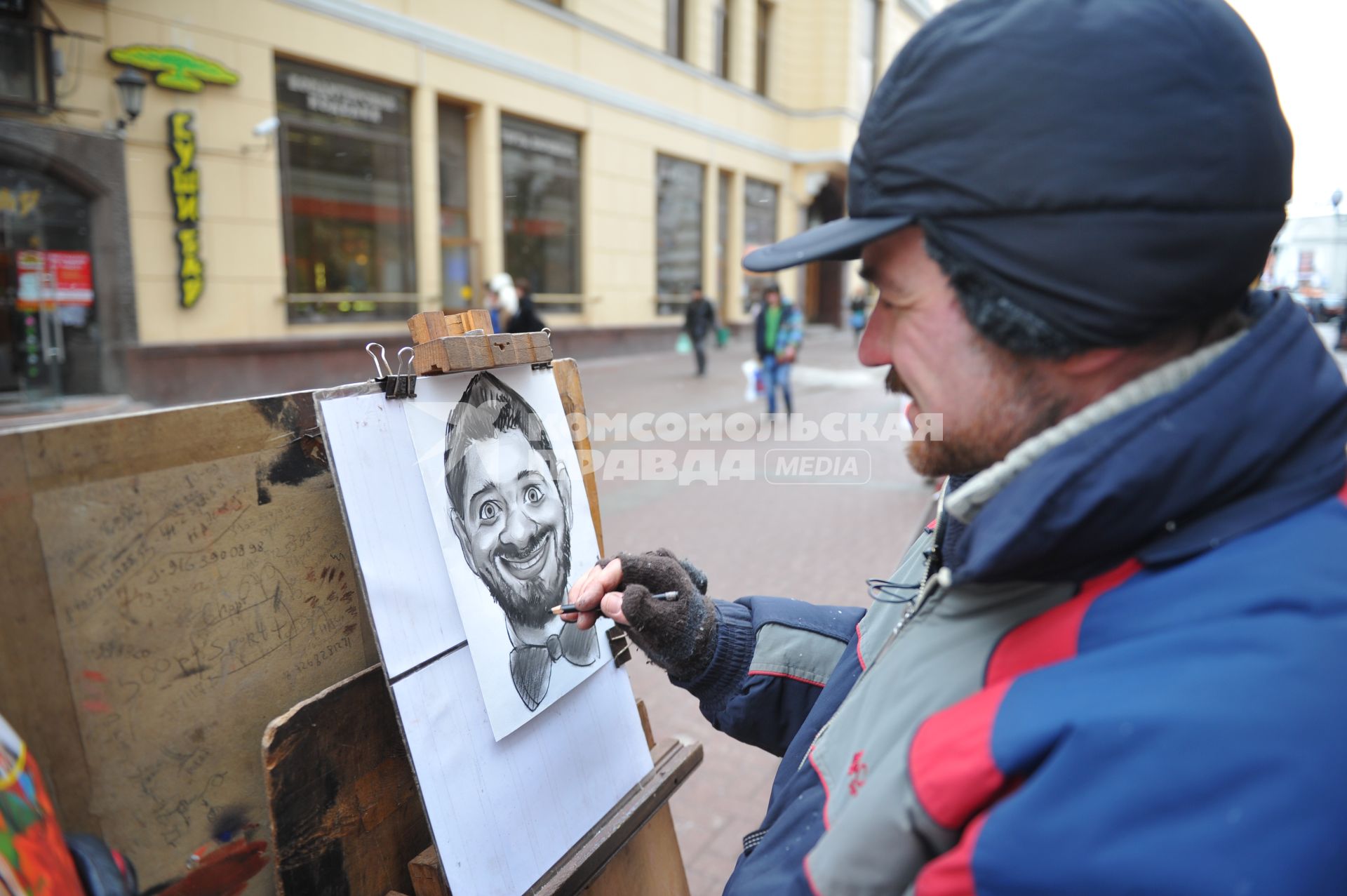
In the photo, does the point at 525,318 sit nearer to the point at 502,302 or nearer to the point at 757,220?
the point at 502,302

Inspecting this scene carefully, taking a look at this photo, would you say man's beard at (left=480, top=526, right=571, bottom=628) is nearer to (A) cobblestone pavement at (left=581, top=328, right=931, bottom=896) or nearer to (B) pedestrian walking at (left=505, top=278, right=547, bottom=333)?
(A) cobblestone pavement at (left=581, top=328, right=931, bottom=896)

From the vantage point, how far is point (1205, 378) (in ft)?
2.62

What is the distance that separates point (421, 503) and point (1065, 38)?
117 centimetres

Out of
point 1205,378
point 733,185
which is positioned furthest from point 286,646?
point 733,185

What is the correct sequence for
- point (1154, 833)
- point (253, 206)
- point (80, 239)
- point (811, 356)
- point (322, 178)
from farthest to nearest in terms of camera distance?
point (811, 356)
point (322, 178)
point (253, 206)
point (80, 239)
point (1154, 833)

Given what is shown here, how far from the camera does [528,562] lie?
1.68 metres

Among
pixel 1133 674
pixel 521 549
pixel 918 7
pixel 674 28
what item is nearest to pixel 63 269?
pixel 521 549

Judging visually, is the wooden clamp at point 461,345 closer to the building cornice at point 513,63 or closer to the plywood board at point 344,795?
the plywood board at point 344,795

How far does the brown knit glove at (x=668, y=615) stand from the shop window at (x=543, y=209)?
1241cm

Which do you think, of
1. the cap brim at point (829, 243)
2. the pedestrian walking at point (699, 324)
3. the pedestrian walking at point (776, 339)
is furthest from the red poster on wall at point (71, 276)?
the cap brim at point (829, 243)

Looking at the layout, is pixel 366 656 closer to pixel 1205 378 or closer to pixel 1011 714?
pixel 1011 714

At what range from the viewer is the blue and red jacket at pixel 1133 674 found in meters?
0.66

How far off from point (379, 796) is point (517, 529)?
533 millimetres

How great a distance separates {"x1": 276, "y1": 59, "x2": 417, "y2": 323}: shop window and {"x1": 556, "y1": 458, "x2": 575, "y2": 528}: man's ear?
369 inches
